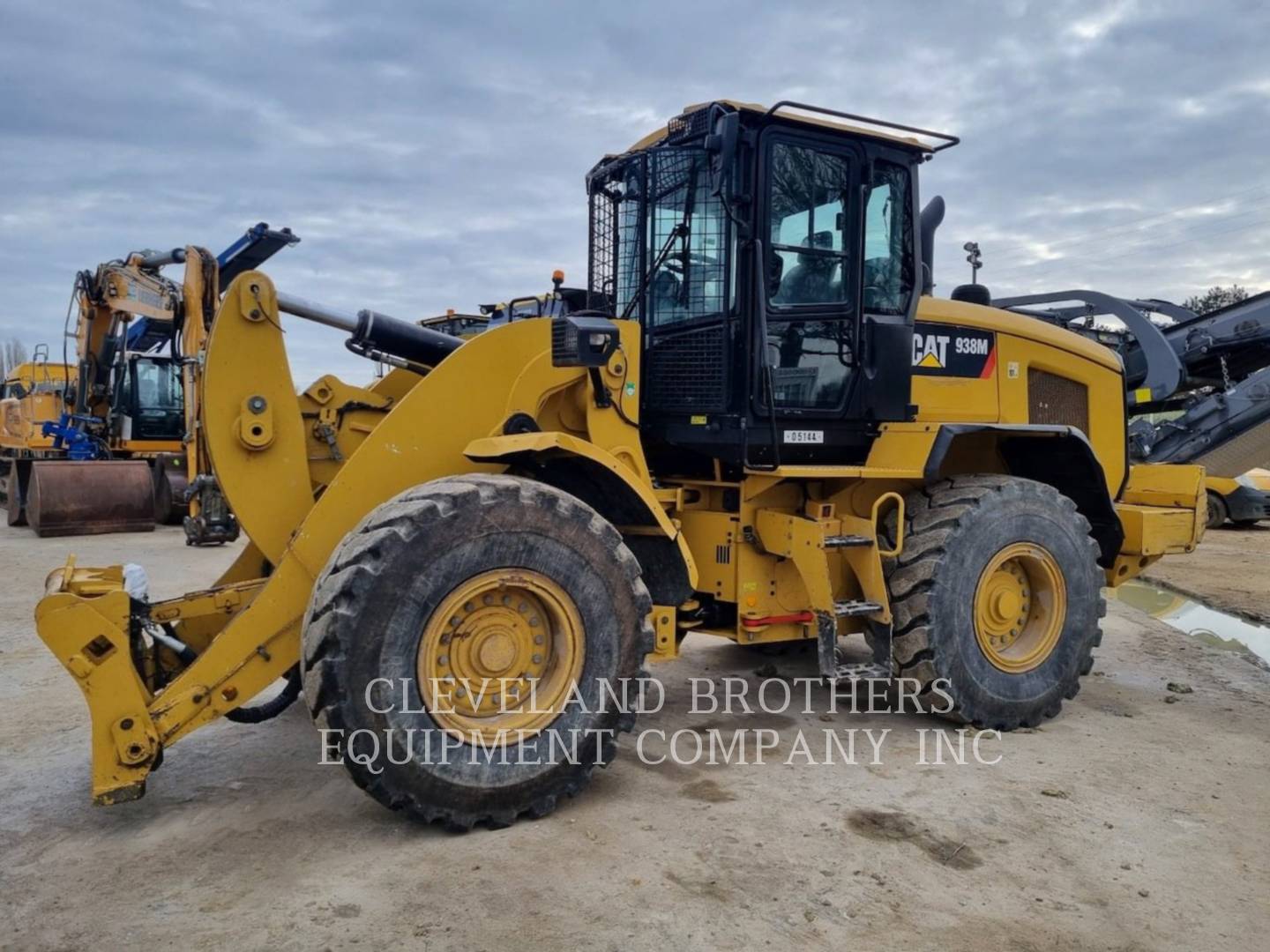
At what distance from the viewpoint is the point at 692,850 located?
11.6 ft

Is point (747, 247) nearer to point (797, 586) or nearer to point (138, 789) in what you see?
point (797, 586)

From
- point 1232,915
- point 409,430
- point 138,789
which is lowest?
point 1232,915

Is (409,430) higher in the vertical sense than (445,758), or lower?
higher

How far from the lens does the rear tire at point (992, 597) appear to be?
16.0 feet

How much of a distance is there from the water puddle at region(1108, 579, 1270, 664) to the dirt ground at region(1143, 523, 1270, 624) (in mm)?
147

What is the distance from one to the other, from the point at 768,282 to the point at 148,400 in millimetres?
14057

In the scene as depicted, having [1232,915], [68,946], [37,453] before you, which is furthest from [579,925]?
[37,453]

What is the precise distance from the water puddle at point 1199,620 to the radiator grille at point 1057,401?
2400mm

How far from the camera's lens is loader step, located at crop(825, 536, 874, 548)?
479cm

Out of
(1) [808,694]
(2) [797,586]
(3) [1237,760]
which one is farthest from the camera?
(1) [808,694]

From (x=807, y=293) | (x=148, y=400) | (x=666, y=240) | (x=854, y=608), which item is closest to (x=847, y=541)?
(x=854, y=608)

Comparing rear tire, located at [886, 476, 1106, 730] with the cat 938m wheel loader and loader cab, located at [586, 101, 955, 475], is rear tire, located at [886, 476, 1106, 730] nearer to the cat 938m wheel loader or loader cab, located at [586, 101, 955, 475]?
the cat 938m wheel loader

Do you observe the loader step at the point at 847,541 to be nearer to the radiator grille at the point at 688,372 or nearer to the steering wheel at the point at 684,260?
the radiator grille at the point at 688,372

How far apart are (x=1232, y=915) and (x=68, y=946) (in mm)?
3569
